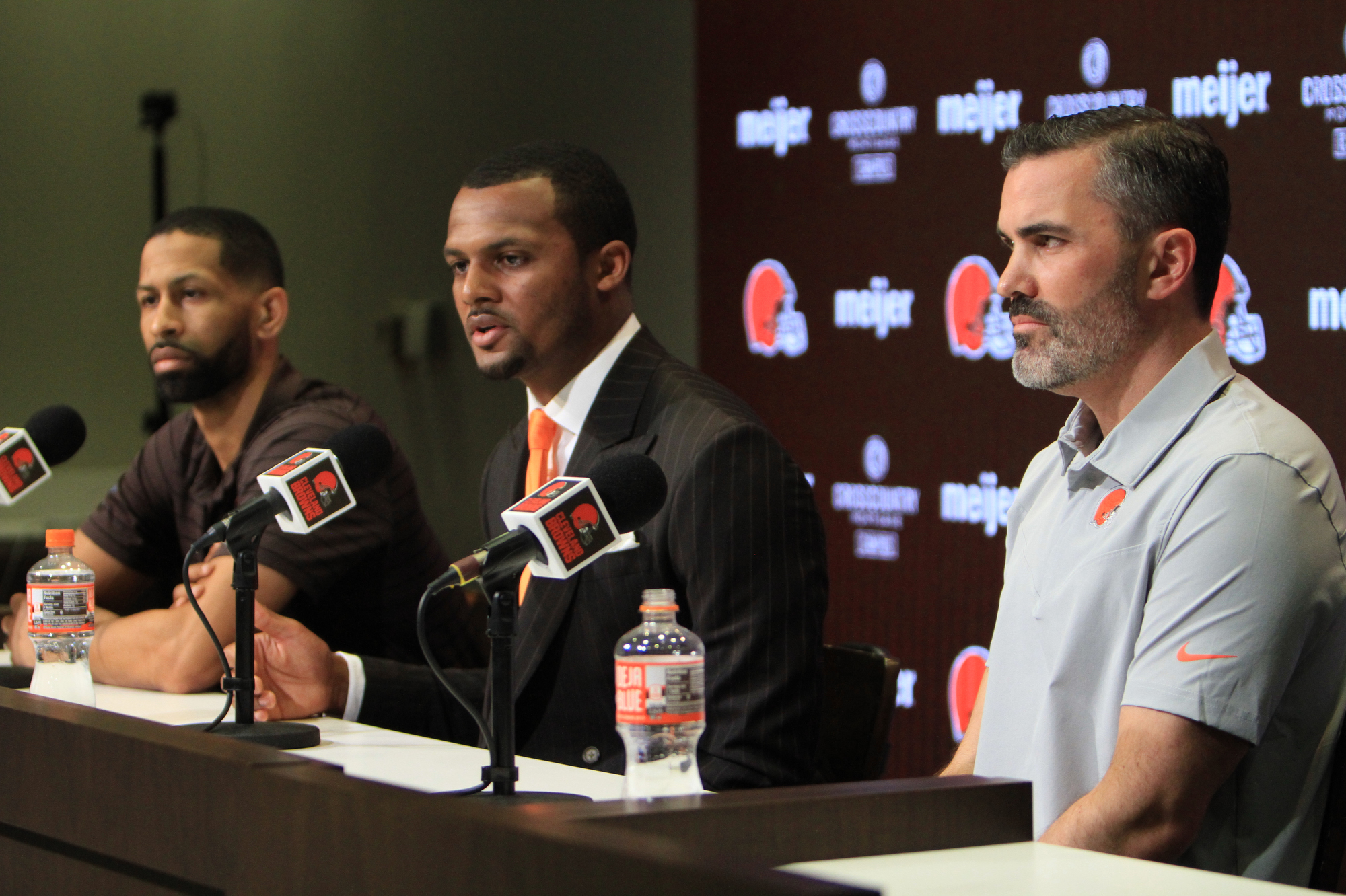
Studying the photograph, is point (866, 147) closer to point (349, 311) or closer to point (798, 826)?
point (349, 311)

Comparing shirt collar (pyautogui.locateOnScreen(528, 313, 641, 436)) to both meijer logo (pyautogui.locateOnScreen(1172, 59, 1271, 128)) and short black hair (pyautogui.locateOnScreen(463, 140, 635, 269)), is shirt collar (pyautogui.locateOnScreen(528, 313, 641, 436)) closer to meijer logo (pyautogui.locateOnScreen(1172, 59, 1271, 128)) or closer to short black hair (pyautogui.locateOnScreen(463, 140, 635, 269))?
short black hair (pyautogui.locateOnScreen(463, 140, 635, 269))

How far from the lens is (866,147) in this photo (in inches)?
141

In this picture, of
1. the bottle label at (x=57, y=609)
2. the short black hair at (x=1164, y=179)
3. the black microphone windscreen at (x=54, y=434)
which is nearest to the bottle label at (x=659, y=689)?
the short black hair at (x=1164, y=179)

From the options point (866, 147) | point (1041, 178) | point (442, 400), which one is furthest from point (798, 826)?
point (442, 400)

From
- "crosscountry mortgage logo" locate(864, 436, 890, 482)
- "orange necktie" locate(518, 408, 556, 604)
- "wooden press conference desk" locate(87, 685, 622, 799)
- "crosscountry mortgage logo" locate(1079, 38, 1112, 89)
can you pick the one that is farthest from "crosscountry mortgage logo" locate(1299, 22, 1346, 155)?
"wooden press conference desk" locate(87, 685, 622, 799)

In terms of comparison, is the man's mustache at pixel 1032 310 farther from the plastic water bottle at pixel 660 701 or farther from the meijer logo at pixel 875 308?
the meijer logo at pixel 875 308

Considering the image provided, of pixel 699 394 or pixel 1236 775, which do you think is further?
pixel 699 394

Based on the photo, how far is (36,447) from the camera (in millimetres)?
2297

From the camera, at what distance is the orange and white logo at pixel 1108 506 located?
1.69 metres

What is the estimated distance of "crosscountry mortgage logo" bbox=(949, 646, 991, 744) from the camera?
340 centimetres

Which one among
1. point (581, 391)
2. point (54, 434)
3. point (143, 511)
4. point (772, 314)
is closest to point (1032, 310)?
point (581, 391)

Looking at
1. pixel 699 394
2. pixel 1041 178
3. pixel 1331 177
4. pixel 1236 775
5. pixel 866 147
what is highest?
pixel 866 147

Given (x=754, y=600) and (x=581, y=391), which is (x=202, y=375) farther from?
(x=754, y=600)

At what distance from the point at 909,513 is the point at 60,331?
Result: 2605 millimetres
